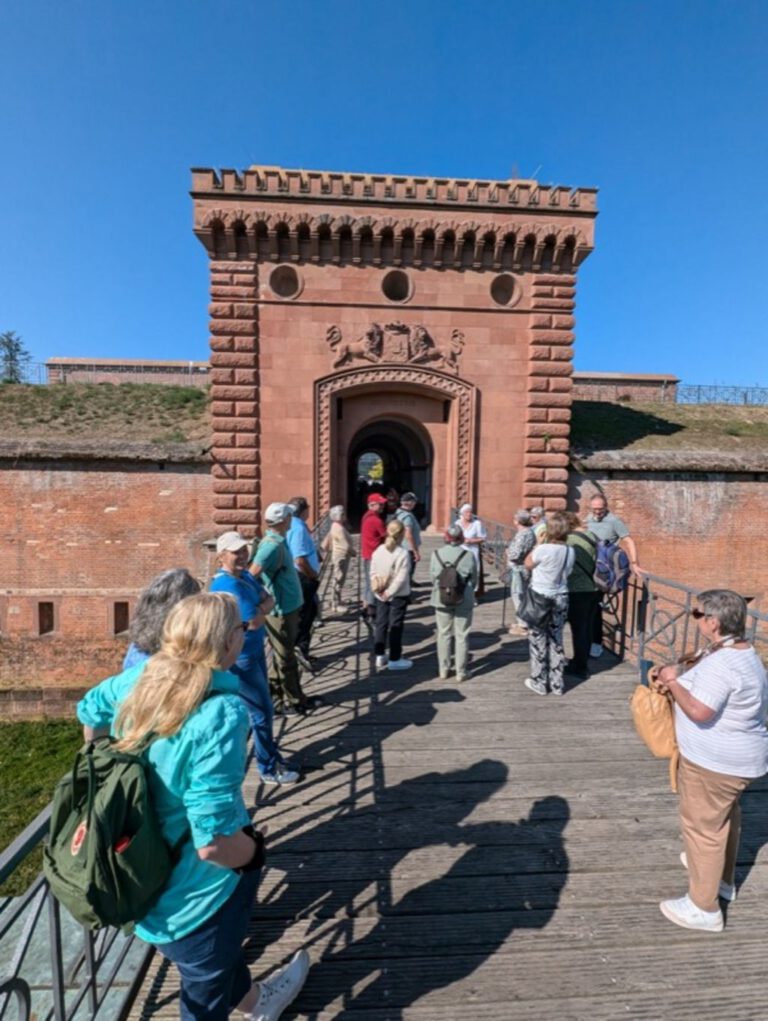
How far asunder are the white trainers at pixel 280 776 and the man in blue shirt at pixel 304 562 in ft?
5.18

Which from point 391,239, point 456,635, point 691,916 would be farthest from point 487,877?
point 391,239

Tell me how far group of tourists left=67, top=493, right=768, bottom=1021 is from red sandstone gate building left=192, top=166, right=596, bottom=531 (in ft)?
29.3

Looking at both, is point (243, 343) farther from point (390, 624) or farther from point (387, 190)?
point (390, 624)

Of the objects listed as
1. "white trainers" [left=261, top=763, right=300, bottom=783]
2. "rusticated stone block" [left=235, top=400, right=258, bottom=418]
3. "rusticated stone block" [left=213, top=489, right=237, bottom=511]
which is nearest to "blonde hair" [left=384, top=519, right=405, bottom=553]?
"white trainers" [left=261, top=763, right=300, bottom=783]

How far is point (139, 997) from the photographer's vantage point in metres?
2.38

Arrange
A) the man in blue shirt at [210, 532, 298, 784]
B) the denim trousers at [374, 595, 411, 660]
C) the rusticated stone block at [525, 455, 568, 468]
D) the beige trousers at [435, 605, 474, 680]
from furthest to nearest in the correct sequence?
1. the rusticated stone block at [525, 455, 568, 468]
2. the denim trousers at [374, 595, 411, 660]
3. the beige trousers at [435, 605, 474, 680]
4. the man in blue shirt at [210, 532, 298, 784]

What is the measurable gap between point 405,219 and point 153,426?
902cm

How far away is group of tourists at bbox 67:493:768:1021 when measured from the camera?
65.2 inches

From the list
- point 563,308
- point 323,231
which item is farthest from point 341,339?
point 563,308

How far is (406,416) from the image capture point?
567 inches

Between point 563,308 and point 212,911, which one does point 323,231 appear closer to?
point 563,308

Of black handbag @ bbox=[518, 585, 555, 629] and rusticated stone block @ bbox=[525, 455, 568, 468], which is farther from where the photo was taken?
rusticated stone block @ bbox=[525, 455, 568, 468]

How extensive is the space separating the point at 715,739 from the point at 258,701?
2.81 metres

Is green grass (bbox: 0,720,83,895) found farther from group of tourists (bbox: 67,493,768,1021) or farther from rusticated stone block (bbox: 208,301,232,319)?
rusticated stone block (bbox: 208,301,232,319)
